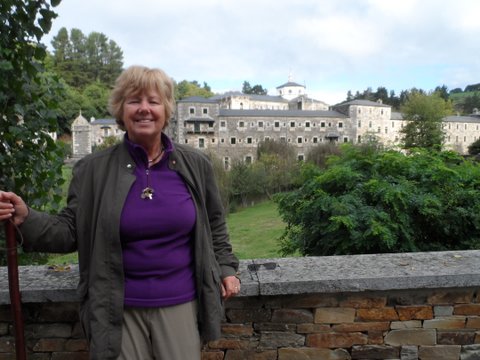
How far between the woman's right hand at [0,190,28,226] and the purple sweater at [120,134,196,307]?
47 centimetres

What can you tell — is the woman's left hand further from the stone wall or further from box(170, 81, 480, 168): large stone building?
box(170, 81, 480, 168): large stone building

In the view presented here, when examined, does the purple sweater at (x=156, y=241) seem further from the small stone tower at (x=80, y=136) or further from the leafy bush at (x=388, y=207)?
the small stone tower at (x=80, y=136)

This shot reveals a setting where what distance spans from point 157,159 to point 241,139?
62563mm

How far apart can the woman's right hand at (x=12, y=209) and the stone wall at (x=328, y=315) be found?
66 cm

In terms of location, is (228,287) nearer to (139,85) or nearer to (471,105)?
(139,85)

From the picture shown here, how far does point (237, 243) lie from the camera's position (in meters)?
21.7

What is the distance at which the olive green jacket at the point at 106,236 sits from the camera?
181 cm

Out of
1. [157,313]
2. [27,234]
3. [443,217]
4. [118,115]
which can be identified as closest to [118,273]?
[157,313]

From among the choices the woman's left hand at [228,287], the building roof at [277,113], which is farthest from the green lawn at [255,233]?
the building roof at [277,113]

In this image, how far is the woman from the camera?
181cm

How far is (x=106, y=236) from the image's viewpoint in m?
1.81

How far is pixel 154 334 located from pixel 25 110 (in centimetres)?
231

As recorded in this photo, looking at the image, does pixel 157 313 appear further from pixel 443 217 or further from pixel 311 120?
pixel 311 120

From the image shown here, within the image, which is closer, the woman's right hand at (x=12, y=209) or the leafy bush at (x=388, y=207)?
the woman's right hand at (x=12, y=209)
